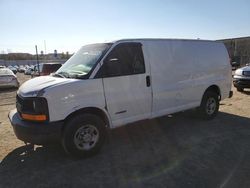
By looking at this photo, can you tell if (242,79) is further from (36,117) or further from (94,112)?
(36,117)

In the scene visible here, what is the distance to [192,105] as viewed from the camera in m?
6.35

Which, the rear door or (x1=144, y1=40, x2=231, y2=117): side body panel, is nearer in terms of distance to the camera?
the rear door

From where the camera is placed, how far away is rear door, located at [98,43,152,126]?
464 cm

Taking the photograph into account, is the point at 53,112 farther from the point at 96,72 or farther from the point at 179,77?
the point at 179,77

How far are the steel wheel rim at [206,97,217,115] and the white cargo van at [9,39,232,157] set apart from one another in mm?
440

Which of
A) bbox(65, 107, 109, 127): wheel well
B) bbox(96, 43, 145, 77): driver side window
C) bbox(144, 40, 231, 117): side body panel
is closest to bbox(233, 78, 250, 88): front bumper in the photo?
bbox(144, 40, 231, 117): side body panel

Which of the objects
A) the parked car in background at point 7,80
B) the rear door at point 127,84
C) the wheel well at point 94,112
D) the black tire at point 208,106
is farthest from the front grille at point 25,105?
the parked car in background at point 7,80

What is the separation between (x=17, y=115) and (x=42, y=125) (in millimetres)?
835

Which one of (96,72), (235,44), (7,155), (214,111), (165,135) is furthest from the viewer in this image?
(235,44)

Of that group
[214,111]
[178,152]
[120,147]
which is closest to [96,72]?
[120,147]

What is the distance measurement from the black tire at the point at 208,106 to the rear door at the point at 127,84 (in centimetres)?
209

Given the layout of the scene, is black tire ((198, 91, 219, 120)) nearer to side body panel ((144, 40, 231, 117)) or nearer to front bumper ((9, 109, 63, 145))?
side body panel ((144, 40, 231, 117))

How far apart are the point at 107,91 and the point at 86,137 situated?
2.96ft

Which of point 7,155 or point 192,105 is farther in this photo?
point 192,105
